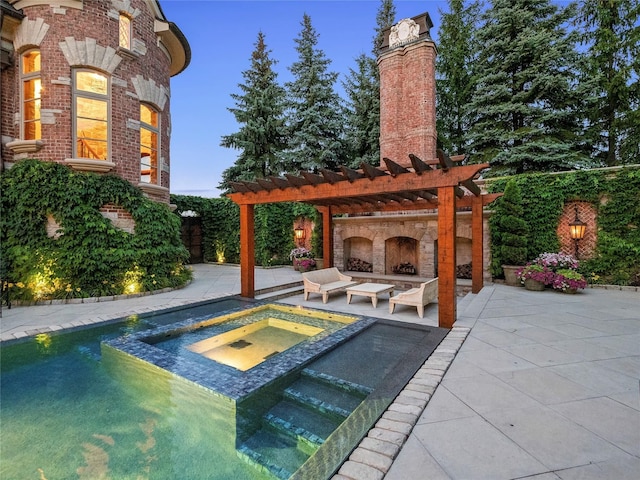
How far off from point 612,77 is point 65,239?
18240 millimetres

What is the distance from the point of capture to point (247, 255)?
22.8 feet

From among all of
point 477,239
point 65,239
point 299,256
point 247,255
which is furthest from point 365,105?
point 65,239

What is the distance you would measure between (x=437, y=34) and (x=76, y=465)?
771 inches

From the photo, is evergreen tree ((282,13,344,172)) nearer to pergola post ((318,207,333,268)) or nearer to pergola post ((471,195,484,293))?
pergola post ((318,207,333,268))

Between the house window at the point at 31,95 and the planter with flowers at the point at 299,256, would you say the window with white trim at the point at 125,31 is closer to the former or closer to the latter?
the house window at the point at 31,95

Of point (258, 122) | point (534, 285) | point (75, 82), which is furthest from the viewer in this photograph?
point (258, 122)

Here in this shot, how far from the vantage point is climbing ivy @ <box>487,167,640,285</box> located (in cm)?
757

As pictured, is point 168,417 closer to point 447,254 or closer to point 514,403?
point 514,403

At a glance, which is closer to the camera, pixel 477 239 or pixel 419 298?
pixel 419 298

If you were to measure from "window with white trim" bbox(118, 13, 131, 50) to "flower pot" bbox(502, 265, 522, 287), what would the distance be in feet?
38.8

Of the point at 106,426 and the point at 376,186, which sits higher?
the point at 376,186

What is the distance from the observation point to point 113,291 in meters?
6.89

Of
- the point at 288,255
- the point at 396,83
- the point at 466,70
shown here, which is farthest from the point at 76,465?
the point at 466,70

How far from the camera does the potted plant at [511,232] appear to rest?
27.6ft
